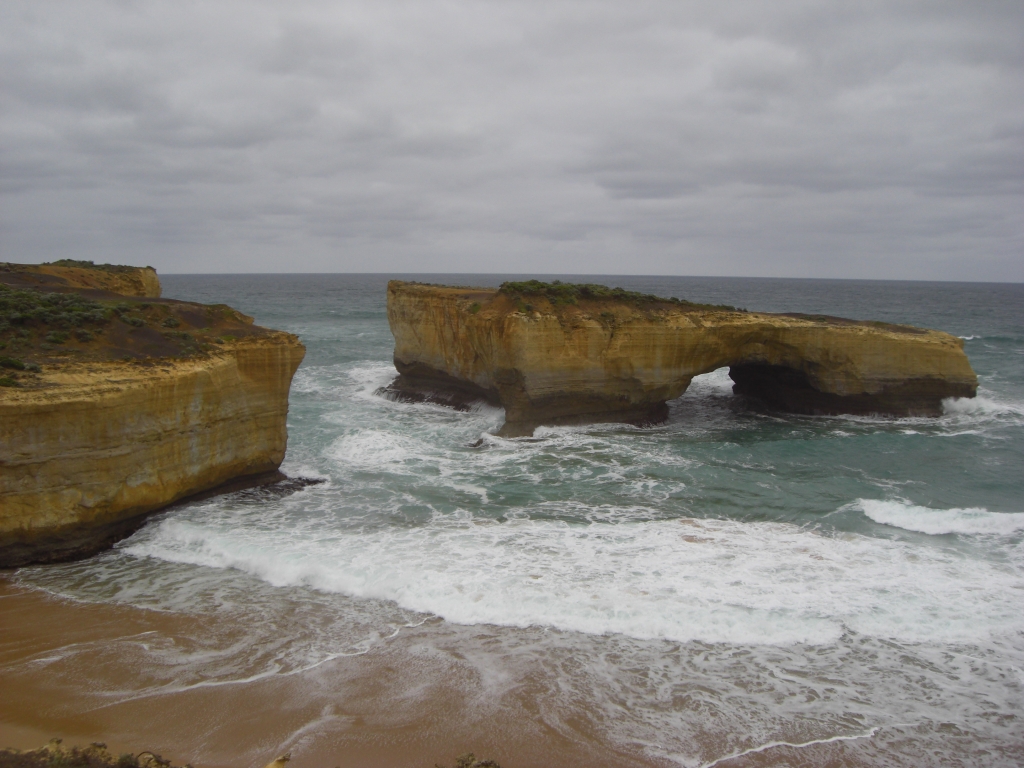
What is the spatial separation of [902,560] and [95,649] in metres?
12.4

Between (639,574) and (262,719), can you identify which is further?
(639,574)

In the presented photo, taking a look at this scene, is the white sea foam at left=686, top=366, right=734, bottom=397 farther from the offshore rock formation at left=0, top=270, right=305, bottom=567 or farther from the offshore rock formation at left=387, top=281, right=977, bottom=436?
the offshore rock formation at left=0, top=270, right=305, bottom=567

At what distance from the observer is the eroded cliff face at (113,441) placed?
10.8 metres

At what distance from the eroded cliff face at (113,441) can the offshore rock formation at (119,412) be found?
0.02 m

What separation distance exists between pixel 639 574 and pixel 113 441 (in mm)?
8941

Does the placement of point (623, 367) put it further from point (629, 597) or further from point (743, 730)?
point (743, 730)

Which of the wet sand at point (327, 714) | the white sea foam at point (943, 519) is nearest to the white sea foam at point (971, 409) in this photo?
the white sea foam at point (943, 519)

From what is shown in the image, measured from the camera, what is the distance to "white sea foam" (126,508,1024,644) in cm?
992

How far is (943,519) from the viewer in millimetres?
13766

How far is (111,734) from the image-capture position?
7.43 m

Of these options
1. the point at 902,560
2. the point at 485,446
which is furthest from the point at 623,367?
the point at 902,560

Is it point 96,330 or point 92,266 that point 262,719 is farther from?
point 92,266

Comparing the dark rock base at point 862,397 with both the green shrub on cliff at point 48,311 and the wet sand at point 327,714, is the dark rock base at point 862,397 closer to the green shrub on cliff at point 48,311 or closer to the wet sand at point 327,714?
the wet sand at point 327,714

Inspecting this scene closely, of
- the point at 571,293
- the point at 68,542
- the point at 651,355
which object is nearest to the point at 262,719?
the point at 68,542
